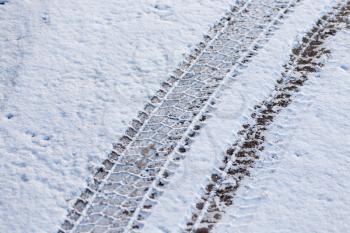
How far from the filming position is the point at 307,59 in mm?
5008

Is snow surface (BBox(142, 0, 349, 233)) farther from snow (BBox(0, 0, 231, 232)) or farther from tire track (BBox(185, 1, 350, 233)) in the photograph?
snow (BBox(0, 0, 231, 232))

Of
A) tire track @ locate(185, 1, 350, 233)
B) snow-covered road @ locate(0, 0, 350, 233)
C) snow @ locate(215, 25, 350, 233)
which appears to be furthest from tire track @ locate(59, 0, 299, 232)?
snow @ locate(215, 25, 350, 233)

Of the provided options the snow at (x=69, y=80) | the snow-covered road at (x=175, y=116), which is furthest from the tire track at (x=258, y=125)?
the snow at (x=69, y=80)

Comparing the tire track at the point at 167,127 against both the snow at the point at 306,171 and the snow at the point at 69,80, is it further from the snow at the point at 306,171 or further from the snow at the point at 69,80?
the snow at the point at 306,171

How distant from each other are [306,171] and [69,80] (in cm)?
239

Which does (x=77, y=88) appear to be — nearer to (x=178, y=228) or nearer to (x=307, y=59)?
(x=178, y=228)

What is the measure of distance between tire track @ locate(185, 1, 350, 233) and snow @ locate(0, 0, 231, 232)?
0.97 m

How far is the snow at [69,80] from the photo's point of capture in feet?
13.2

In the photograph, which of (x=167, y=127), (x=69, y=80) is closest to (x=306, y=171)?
(x=167, y=127)

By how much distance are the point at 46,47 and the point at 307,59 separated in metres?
2.67

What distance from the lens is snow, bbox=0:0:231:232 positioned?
4.02 metres

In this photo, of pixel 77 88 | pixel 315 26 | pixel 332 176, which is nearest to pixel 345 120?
pixel 332 176

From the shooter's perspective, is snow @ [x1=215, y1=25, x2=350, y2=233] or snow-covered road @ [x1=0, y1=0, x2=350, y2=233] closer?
snow @ [x1=215, y1=25, x2=350, y2=233]

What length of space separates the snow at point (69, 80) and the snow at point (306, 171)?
126cm
